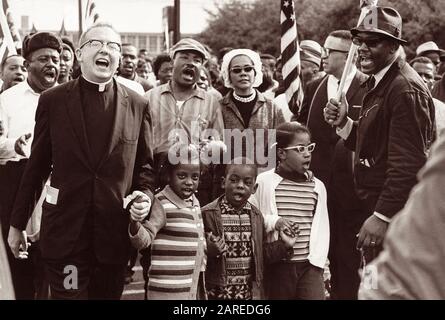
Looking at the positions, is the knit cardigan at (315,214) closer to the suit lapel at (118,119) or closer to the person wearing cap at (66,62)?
the suit lapel at (118,119)

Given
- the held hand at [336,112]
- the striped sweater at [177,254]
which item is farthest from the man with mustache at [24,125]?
the held hand at [336,112]

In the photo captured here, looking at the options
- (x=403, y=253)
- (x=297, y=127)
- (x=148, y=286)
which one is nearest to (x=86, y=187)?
(x=148, y=286)

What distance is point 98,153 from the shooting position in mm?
4984

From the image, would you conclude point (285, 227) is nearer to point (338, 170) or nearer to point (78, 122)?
point (338, 170)

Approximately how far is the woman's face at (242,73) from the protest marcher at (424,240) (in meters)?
5.60

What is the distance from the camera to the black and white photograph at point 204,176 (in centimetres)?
496

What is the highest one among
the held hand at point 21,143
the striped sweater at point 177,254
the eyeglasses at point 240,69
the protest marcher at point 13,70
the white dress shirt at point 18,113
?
the eyeglasses at point 240,69

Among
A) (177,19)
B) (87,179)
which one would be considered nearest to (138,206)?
(87,179)

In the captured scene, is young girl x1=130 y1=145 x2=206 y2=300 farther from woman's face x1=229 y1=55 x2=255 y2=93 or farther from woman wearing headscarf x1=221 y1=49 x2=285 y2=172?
woman's face x1=229 y1=55 x2=255 y2=93

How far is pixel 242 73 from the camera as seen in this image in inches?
282

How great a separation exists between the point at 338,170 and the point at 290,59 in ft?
5.08

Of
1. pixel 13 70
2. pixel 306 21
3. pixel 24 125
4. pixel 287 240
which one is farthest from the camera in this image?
pixel 306 21
